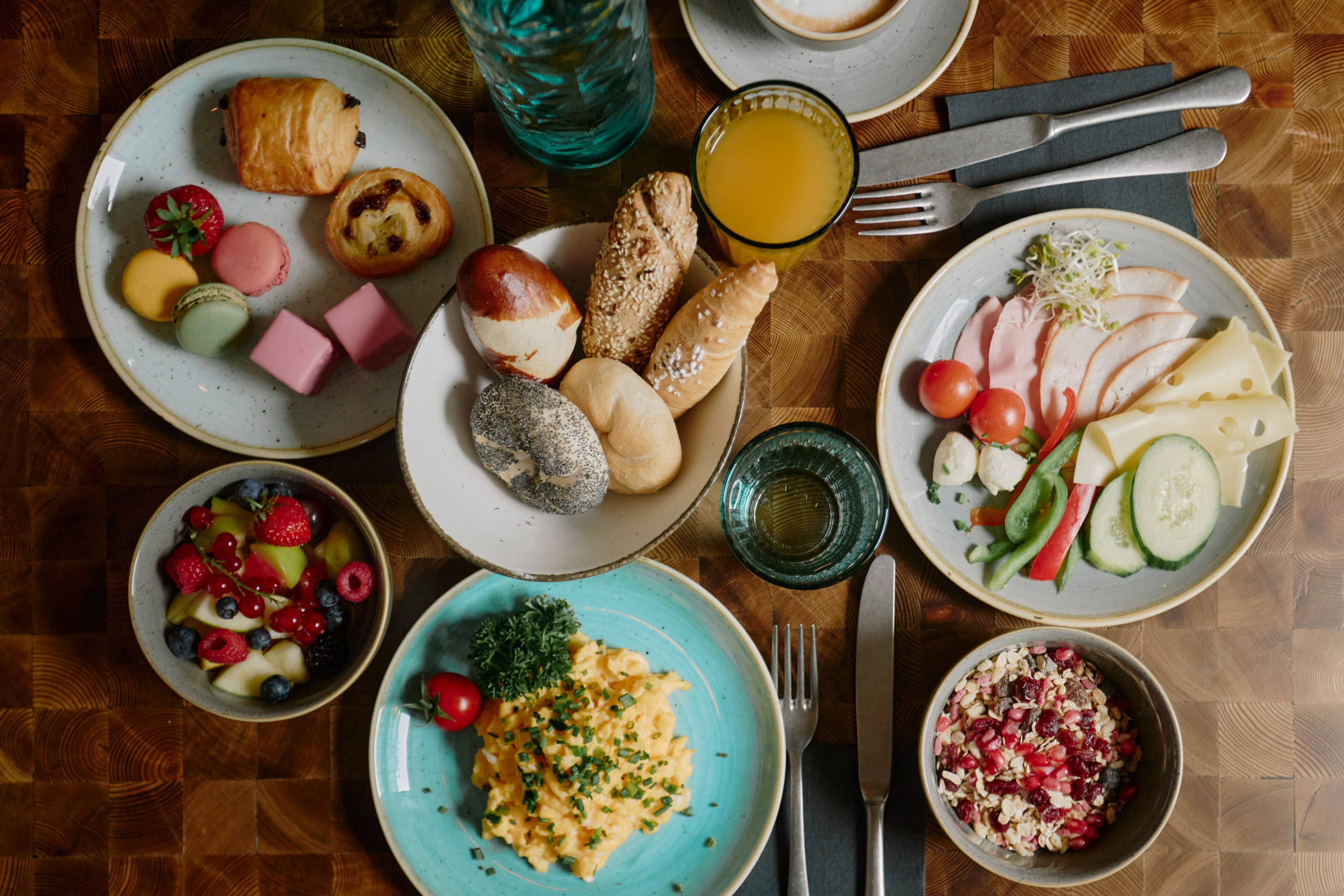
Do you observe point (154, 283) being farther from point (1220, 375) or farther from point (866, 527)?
point (1220, 375)

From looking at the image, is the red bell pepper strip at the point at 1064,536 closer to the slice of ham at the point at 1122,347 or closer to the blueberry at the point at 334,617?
the slice of ham at the point at 1122,347

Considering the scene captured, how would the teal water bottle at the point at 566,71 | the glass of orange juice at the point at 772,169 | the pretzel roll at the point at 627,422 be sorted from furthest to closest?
the glass of orange juice at the point at 772,169, the pretzel roll at the point at 627,422, the teal water bottle at the point at 566,71

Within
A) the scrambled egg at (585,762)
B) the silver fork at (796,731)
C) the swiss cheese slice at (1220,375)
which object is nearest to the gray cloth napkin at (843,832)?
the silver fork at (796,731)

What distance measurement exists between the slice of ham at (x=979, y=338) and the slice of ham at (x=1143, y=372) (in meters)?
0.23

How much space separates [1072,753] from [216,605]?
5.13 feet

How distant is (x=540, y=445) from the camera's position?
3.64ft

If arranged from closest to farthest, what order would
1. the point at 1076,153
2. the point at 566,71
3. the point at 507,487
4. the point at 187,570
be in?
the point at 566,71 → the point at 507,487 → the point at 187,570 → the point at 1076,153

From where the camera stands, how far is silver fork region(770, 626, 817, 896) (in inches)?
55.5

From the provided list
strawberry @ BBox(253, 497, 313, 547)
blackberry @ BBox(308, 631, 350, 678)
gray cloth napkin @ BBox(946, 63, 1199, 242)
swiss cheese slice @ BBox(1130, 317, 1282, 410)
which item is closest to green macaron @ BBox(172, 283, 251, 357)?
strawberry @ BBox(253, 497, 313, 547)

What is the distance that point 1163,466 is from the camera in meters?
1.37

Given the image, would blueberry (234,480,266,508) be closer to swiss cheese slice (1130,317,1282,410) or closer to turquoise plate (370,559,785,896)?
turquoise plate (370,559,785,896)

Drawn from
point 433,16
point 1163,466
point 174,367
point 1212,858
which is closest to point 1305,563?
point 1163,466

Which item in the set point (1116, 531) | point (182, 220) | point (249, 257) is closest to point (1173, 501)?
point (1116, 531)

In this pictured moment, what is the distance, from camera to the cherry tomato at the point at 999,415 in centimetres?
136
